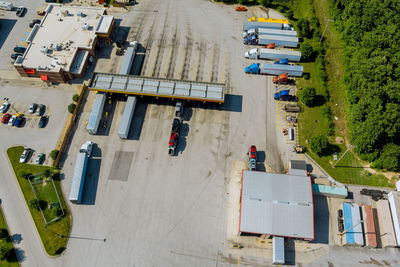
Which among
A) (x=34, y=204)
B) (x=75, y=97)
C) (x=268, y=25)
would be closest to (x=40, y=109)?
(x=75, y=97)

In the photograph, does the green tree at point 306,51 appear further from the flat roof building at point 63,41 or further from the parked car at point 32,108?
the parked car at point 32,108

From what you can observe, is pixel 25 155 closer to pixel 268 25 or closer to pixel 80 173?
pixel 80 173

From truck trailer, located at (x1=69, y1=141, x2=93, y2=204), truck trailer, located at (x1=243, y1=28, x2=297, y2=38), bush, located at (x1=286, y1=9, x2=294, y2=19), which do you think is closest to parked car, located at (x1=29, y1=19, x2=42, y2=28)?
truck trailer, located at (x1=69, y1=141, x2=93, y2=204)

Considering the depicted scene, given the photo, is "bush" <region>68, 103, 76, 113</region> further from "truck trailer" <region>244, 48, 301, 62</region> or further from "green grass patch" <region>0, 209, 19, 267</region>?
"truck trailer" <region>244, 48, 301, 62</region>

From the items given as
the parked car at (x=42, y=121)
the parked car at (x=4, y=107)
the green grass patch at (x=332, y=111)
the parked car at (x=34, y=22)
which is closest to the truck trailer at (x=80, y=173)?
the parked car at (x=42, y=121)


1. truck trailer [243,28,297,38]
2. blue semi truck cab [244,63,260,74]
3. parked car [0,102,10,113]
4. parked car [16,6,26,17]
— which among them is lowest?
parked car [0,102,10,113]

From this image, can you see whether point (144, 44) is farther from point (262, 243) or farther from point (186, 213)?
point (262, 243)
